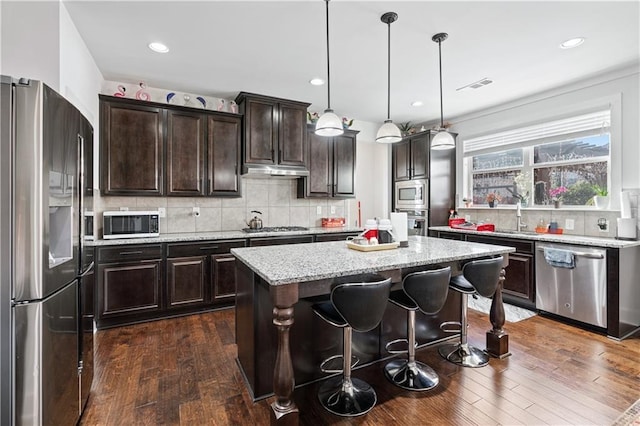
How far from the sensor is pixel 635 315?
Answer: 305cm

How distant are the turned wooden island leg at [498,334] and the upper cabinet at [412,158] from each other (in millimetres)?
2736

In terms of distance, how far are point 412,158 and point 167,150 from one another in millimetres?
3775

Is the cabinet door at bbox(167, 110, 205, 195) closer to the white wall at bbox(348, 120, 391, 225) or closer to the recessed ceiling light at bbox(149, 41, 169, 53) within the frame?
the recessed ceiling light at bbox(149, 41, 169, 53)

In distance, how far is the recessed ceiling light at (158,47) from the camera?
284cm

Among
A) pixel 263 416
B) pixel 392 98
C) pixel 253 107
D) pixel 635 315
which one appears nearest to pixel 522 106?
pixel 392 98

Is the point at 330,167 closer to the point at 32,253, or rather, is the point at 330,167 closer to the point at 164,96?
the point at 164,96

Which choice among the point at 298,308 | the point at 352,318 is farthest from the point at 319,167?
the point at 352,318

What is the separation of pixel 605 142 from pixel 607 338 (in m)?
2.20

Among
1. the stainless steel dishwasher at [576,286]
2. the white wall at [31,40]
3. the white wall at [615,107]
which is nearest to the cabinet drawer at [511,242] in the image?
the stainless steel dishwasher at [576,286]

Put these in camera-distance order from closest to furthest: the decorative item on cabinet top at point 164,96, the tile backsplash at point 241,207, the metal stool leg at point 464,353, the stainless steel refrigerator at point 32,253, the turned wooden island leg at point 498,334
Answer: the stainless steel refrigerator at point 32,253 → the metal stool leg at point 464,353 → the turned wooden island leg at point 498,334 → the decorative item on cabinet top at point 164,96 → the tile backsplash at point 241,207

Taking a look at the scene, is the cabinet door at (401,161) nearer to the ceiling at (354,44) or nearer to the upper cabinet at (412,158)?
the upper cabinet at (412,158)

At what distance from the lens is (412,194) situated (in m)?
5.29

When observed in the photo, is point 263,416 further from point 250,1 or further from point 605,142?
point 605,142

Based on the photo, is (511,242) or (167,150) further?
(511,242)
